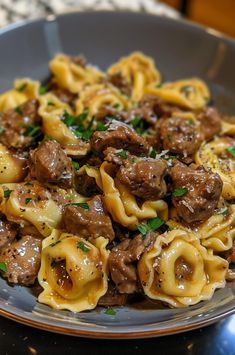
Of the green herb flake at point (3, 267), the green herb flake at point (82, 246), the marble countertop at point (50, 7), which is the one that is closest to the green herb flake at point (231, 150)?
the green herb flake at point (82, 246)

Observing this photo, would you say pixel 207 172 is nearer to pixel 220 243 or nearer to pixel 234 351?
pixel 220 243

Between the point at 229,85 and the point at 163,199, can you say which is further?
the point at 229,85

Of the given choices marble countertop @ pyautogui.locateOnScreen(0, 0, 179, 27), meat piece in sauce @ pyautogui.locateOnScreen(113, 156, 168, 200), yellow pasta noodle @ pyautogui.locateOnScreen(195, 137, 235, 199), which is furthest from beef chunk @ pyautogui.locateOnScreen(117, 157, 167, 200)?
marble countertop @ pyautogui.locateOnScreen(0, 0, 179, 27)

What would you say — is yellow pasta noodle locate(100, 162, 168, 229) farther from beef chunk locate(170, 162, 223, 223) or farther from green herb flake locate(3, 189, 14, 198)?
green herb flake locate(3, 189, 14, 198)

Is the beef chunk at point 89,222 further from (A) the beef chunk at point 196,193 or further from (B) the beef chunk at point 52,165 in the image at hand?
(A) the beef chunk at point 196,193

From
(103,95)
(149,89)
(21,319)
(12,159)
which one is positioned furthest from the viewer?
(149,89)

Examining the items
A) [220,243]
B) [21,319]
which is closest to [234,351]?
[220,243]

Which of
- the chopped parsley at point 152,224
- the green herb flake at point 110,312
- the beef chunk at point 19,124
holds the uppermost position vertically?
the beef chunk at point 19,124
